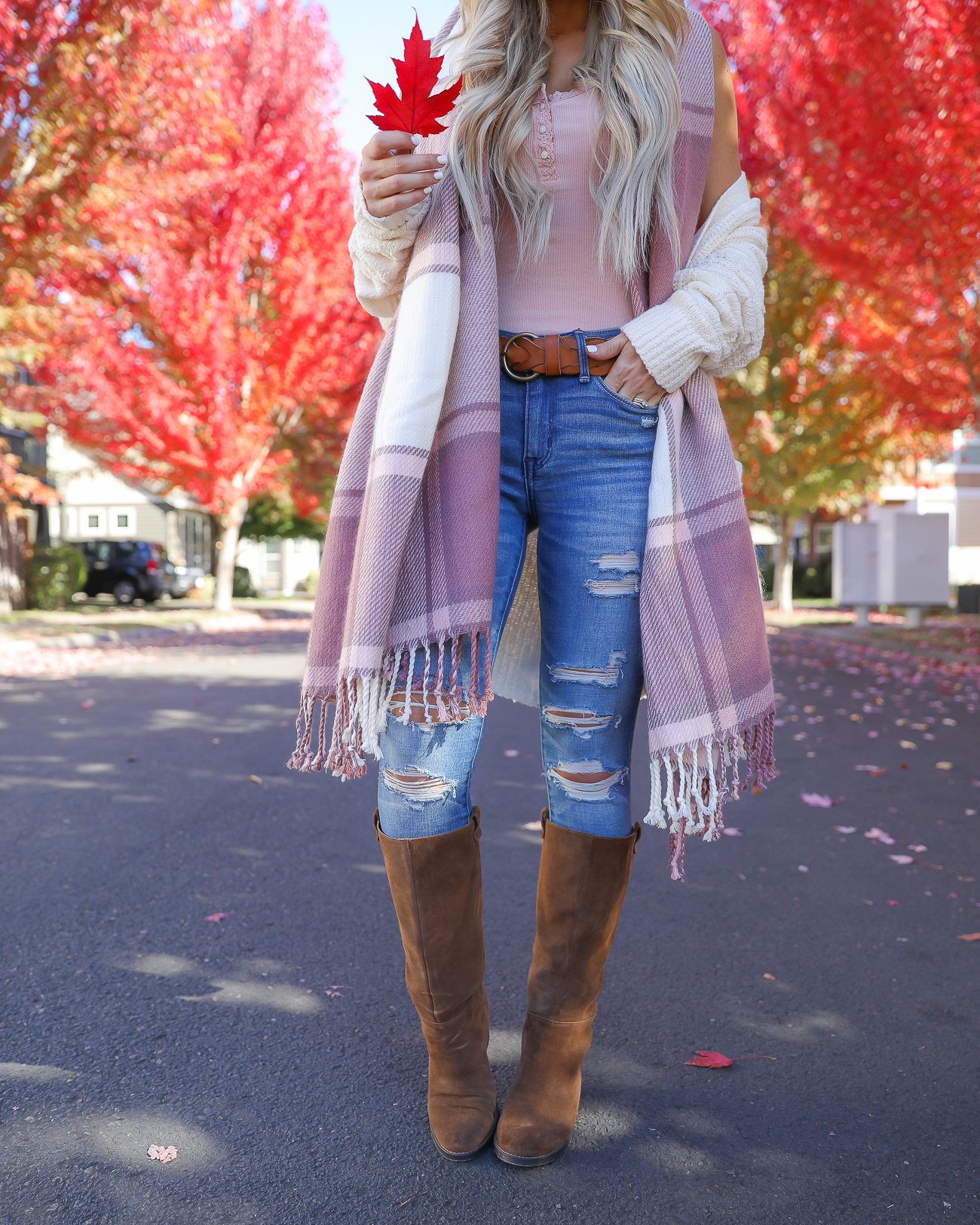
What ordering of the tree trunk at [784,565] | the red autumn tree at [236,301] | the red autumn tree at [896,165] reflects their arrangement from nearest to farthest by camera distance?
the red autumn tree at [896,165], the red autumn tree at [236,301], the tree trunk at [784,565]

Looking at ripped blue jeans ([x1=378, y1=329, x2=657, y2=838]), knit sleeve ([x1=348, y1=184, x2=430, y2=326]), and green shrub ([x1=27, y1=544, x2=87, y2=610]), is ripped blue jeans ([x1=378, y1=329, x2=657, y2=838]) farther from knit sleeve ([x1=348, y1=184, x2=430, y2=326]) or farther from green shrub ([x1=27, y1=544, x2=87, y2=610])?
green shrub ([x1=27, y1=544, x2=87, y2=610])

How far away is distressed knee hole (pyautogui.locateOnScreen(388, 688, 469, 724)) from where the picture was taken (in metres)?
1.40

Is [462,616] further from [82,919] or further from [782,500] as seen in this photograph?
[782,500]

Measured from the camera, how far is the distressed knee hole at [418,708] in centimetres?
140

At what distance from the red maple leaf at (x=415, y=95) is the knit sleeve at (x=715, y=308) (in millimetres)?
435

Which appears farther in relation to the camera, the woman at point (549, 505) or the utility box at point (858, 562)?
the utility box at point (858, 562)

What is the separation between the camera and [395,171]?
4.48 ft

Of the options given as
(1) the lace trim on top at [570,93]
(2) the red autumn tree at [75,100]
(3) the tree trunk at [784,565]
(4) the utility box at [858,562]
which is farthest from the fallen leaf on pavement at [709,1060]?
(3) the tree trunk at [784,565]

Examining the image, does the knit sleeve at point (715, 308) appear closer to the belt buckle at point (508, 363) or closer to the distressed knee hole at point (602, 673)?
the belt buckle at point (508, 363)

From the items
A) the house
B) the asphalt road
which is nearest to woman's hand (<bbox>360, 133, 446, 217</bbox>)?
the asphalt road

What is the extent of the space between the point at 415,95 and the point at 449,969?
53.6 inches

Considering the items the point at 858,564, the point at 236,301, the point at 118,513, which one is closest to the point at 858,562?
the point at 858,564

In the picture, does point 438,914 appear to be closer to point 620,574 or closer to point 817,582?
point 620,574

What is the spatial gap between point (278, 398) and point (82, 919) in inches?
513
